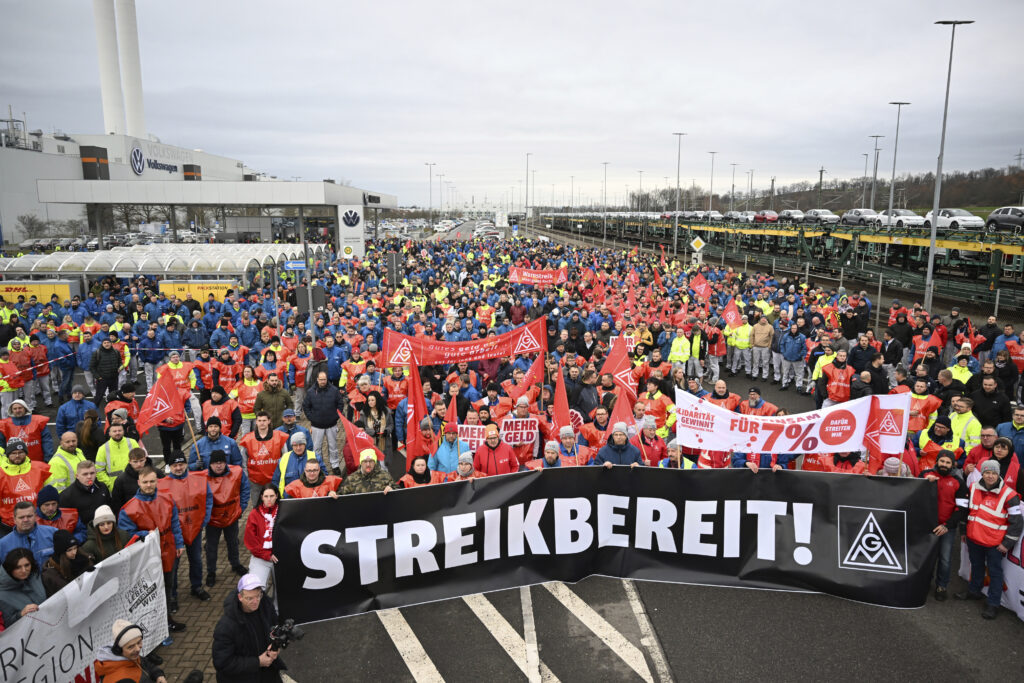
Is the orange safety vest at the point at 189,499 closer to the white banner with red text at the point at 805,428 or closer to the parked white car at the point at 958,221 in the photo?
the white banner with red text at the point at 805,428

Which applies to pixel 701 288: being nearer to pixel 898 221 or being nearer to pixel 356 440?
pixel 356 440

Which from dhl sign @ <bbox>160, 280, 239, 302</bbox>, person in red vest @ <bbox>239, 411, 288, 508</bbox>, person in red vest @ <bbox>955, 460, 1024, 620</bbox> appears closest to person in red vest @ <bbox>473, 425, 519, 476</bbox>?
person in red vest @ <bbox>239, 411, 288, 508</bbox>

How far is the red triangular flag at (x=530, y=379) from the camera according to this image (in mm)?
A: 10266

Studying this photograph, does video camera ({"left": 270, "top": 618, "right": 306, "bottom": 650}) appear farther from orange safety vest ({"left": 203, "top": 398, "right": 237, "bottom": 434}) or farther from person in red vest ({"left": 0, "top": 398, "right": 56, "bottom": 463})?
person in red vest ({"left": 0, "top": 398, "right": 56, "bottom": 463})

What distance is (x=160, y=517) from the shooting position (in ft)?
19.9

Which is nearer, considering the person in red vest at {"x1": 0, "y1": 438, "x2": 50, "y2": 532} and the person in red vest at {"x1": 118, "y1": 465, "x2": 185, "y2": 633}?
the person in red vest at {"x1": 118, "y1": 465, "x2": 185, "y2": 633}

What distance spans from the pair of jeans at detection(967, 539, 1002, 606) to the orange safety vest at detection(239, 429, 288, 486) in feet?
25.5

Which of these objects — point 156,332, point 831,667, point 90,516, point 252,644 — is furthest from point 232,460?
point 156,332

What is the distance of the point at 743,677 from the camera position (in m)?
5.55

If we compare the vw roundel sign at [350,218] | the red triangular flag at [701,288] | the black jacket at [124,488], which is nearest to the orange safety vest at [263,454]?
the black jacket at [124,488]

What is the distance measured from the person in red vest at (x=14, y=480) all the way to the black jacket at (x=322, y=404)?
12.0ft

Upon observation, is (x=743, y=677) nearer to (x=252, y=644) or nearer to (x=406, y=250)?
(x=252, y=644)

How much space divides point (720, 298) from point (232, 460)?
18.5 m

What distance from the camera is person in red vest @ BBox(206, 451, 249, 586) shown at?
6746 millimetres
